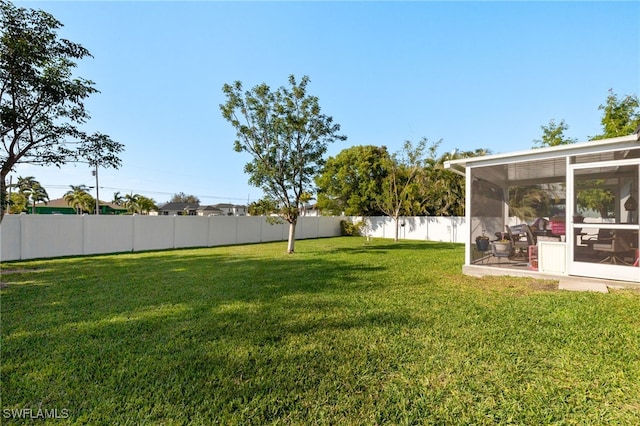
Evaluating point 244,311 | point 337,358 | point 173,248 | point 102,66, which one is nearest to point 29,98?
point 102,66

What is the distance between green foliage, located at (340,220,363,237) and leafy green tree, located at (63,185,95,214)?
35.4m

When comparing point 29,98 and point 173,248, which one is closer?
point 29,98

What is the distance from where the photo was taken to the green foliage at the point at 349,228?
21905mm

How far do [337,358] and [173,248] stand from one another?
12.9m

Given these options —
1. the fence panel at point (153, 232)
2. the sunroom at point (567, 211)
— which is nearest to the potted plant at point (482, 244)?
the sunroom at point (567, 211)

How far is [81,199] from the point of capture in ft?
124

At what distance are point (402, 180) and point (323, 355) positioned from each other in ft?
55.6

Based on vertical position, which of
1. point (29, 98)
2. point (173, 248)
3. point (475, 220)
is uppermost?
point (29, 98)

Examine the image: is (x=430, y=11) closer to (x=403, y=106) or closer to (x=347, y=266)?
(x=403, y=106)

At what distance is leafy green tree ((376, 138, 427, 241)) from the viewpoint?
17.3 m

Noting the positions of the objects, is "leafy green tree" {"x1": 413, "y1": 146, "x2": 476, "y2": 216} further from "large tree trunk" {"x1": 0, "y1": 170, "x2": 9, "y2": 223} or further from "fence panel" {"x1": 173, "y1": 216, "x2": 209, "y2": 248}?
"large tree trunk" {"x1": 0, "y1": 170, "x2": 9, "y2": 223}

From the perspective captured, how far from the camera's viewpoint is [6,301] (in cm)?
490

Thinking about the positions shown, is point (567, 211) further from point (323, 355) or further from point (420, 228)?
point (420, 228)

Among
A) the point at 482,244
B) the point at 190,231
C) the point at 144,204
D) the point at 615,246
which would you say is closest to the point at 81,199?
the point at 144,204
